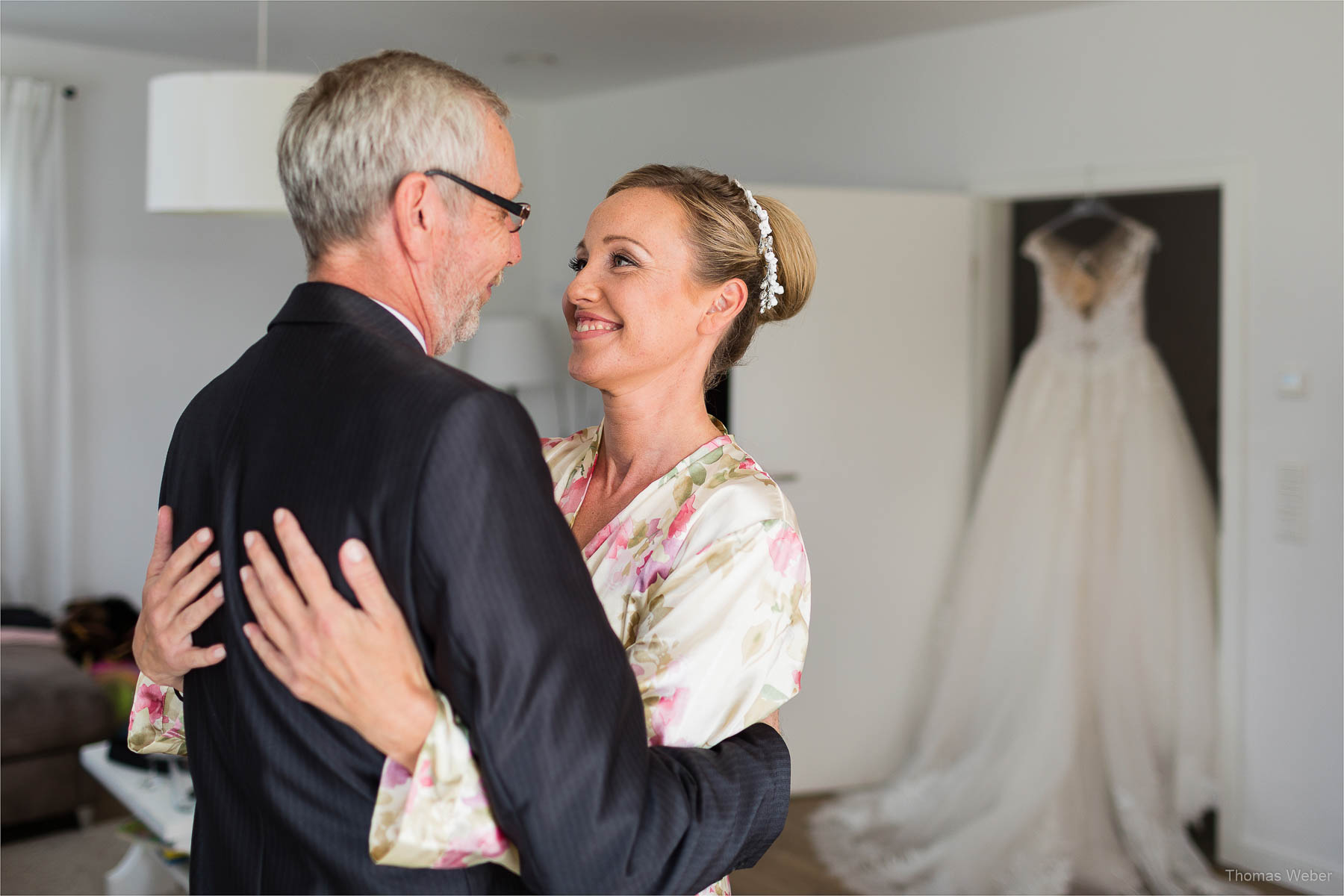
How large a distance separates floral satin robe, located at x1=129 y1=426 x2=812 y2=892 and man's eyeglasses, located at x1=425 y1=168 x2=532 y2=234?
30cm

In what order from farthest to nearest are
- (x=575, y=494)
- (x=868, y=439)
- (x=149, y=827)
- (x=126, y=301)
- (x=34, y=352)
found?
1. (x=126, y=301)
2. (x=34, y=352)
3. (x=868, y=439)
4. (x=149, y=827)
5. (x=575, y=494)

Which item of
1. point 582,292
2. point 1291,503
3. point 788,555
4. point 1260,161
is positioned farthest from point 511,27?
point 788,555

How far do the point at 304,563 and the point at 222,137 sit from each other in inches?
72.1

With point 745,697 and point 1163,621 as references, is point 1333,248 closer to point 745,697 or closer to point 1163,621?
point 1163,621

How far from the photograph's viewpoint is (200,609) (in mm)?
1031

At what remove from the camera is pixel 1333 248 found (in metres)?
3.23

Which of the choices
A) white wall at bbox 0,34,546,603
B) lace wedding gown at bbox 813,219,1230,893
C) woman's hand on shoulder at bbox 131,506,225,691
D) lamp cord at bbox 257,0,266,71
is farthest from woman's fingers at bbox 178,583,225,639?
white wall at bbox 0,34,546,603

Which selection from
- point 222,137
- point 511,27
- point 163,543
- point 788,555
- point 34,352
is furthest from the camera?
point 34,352

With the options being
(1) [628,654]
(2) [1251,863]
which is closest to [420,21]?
(1) [628,654]

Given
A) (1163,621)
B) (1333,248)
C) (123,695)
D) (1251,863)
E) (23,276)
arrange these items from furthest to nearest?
(23,276) < (123,695) < (1163,621) < (1251,863) < (1333,248)

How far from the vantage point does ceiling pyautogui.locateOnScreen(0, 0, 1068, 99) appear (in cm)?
398

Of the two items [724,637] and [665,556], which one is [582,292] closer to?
[665,556]

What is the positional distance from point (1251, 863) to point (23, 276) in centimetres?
493

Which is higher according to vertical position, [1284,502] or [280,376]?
[280,376]
